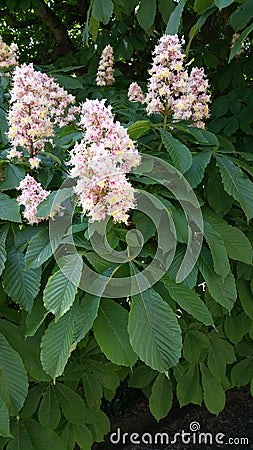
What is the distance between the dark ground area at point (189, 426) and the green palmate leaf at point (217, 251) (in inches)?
81.9

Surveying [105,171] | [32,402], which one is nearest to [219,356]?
[32,402]

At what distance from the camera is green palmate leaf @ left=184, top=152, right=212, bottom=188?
1313 millimetres

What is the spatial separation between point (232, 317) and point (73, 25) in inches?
123

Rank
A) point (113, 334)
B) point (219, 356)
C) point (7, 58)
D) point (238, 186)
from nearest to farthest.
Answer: point (113, 334) → point (238, 186) → point (219, 356) → point (7, 58)

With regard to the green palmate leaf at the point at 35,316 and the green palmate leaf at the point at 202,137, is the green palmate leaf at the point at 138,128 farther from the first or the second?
the green palmate leaf at the point at 35,316

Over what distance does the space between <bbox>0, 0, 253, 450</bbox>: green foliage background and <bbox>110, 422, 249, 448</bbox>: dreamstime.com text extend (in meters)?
0.88

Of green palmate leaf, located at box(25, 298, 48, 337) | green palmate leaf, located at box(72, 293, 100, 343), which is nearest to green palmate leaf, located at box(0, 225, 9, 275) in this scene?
green palmate leaf, located at box(25, 298, 48, 337)

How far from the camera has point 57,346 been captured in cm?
96

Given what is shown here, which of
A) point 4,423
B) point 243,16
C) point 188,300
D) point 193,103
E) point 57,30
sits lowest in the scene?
point 4,423

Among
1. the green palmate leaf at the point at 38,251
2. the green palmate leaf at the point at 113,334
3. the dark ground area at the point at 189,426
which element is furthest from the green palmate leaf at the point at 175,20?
the dark ground area at the point at 189,426

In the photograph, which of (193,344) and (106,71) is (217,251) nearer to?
(193,344)

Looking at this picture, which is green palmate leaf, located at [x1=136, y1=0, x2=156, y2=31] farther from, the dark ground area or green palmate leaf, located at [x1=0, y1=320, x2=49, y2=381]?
the dark ground area

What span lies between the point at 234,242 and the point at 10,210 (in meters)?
0.52

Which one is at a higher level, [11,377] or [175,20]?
[175,20]
